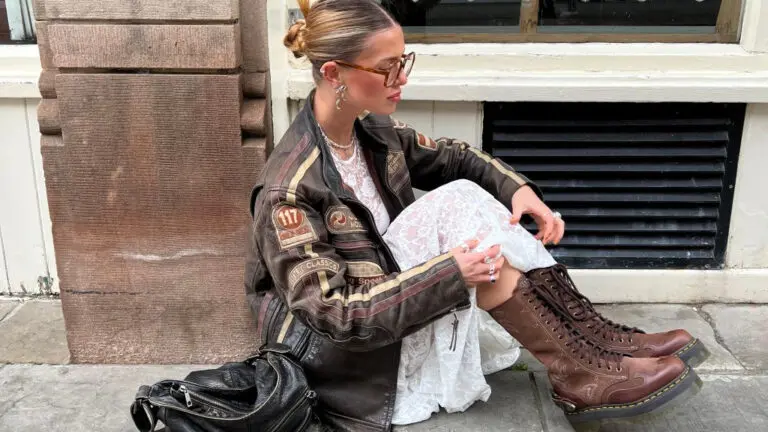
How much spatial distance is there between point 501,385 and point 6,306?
86.9 inches

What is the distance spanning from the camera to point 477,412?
251 cm

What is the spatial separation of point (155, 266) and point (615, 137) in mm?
1895

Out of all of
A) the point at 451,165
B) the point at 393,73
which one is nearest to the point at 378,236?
the point at 393,73

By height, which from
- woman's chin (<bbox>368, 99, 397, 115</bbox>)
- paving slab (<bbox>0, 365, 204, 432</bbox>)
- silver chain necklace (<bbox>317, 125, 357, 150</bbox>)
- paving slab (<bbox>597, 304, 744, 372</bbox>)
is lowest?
paving slab (<bbox>0, 365, 204, 432</bbox>)

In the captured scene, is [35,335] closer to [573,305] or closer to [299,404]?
[299,404]

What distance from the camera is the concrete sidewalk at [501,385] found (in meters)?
2.45

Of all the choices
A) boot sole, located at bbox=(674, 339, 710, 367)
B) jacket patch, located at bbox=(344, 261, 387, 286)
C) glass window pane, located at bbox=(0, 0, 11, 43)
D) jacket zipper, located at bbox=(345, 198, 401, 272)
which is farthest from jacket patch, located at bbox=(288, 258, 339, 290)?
glass window pane, located at bbox=(0, 0, 11, 43)

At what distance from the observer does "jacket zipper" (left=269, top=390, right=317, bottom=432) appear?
7.22 feet

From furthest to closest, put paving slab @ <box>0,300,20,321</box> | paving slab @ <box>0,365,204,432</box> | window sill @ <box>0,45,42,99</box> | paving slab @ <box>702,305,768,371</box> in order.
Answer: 1. paving slab @ <box>0,300,20,321</box>
2. window sill @ <box>0,45,42,99</box>
3. paving slab @ <box>702,305,768,371</box>
4. paving slab @ <box>0,365,204,432</box>

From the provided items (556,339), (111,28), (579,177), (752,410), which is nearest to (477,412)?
(556,339)

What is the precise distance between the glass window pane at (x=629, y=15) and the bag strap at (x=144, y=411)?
2.07 m

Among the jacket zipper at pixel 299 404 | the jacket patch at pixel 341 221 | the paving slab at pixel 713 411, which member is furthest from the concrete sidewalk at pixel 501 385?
the jacket patch at pixel 341 221

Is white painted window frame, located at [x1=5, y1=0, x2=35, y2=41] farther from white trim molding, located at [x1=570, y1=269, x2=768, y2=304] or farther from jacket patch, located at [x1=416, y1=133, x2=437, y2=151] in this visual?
white trim molding, located at [x1=570, y1=269, x2=768, y2=304]

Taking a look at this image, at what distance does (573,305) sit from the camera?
7.63ft
